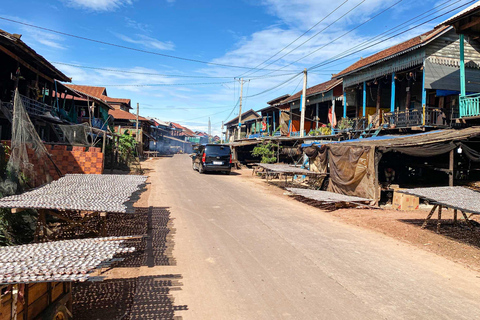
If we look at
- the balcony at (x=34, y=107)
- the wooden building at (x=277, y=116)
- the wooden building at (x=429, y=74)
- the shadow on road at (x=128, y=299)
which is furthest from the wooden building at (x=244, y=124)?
the shadow on road at (x=128, y=299)

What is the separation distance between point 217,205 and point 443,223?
6.84m

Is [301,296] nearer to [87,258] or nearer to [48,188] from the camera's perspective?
[87,258]

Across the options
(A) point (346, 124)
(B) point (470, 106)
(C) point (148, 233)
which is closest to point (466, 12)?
(B) point (470, 106)

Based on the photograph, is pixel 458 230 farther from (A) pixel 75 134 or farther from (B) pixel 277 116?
(B) pixel 277 116

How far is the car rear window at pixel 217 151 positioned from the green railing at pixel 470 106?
13.0 metres

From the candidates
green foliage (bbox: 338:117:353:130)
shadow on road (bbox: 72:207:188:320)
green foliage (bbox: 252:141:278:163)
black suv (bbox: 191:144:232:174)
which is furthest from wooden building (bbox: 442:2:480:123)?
green foliage (bbox: 252:141:278:163)

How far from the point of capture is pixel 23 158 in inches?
278

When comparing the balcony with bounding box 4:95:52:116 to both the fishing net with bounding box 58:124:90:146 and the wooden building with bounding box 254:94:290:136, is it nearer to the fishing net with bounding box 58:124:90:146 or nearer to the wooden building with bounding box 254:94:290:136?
the fishing net with bounding box 58:124:90:146

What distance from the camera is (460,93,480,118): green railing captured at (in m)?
12.3

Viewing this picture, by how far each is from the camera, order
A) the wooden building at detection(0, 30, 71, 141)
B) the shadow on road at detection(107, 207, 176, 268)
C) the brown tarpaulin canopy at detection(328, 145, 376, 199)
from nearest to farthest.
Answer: the shadow on road at detection(107, 207, 176, 268) → the brown tarpaulin canopy at detection(328, 145, 376, 199) → the wooden building at detection(0, 30, 71, 141)

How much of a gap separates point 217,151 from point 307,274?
16.3 metres

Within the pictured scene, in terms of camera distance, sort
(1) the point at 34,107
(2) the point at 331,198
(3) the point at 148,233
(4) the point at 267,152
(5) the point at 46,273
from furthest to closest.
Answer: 1. (4) the point at 267,152
2. (1) the point at 34,107
3. (2) the point at 331,198
4. (3) the point at 148,233
5. (5) the point at 46,273

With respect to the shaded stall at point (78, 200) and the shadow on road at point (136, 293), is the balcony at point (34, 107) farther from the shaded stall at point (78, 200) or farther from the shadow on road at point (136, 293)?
the shadow on road at point (136, 293)

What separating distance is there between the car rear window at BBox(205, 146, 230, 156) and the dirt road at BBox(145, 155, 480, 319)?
39.3 feet
